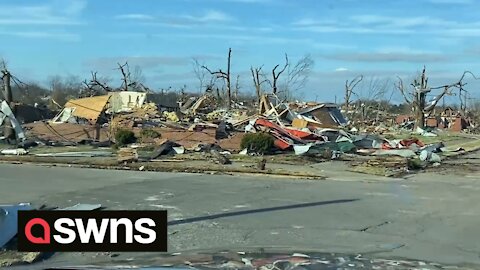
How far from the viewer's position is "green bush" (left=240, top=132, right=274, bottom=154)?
29.4 meters

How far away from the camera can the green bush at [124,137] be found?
108ft

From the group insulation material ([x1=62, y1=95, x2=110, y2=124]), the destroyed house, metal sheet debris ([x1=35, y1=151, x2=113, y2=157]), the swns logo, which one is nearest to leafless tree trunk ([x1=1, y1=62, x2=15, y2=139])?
metal sheet debris ([x1=35, y1=151, x2=113, y2=157])

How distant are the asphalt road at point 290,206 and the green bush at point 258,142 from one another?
8582 millimetres

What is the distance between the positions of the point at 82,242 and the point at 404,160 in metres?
22.1

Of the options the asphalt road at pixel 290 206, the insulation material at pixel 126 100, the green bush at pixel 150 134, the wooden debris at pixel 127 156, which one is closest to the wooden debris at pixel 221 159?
the wooden debris at pixel 127 156

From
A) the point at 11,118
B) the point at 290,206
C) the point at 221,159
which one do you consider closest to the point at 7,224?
the point at 290,206

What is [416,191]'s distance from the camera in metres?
17.5

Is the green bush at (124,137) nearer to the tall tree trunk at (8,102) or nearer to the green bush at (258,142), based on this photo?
the tall tree trunk at (8,102)

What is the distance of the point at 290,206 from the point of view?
46.4 feet

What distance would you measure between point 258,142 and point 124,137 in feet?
24.2

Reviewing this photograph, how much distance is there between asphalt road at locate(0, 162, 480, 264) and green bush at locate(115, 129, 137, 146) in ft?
35.5

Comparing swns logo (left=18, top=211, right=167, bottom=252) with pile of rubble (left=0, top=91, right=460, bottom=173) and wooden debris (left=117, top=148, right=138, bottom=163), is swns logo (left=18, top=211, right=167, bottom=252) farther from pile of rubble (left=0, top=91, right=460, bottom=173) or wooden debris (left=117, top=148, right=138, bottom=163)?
pile of rubble (left=0, top=91, right=460, bottom=173)

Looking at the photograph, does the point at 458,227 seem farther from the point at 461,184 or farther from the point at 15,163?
the point at 15,163

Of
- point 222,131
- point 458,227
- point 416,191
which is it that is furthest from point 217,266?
point 222,131
